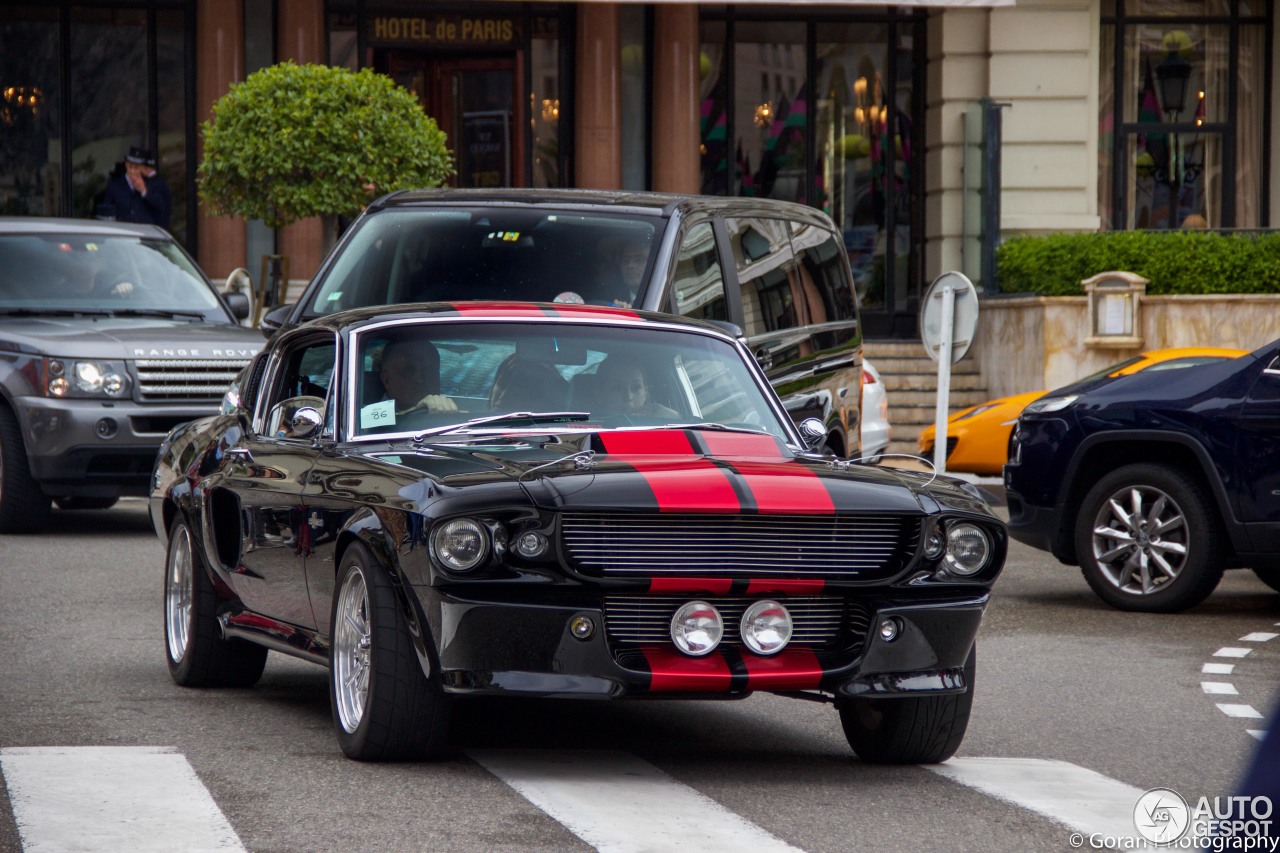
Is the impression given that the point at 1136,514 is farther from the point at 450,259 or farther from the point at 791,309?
the point at 450,259

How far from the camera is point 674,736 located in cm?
704

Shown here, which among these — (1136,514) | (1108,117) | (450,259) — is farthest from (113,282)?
(1108,117)

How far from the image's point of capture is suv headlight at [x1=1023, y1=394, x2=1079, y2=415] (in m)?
11.6

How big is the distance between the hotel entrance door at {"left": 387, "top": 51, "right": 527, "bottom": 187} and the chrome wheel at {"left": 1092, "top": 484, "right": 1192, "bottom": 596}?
607 inches

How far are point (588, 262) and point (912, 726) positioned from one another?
4.55 metres

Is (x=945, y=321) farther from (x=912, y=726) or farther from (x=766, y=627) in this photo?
(x=766, y=627)

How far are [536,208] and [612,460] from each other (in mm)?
4695

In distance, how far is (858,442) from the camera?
12.5 meters

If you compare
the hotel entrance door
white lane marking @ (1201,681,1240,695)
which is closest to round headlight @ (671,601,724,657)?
white lane marking @ (1201,681,1240,695)

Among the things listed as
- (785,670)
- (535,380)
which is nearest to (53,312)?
(535,380)

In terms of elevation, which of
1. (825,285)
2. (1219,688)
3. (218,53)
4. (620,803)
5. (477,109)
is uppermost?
(218,53)

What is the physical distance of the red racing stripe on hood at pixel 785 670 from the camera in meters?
5.84

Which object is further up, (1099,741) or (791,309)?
(791,309)

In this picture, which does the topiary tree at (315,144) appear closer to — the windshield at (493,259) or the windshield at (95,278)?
the windshield at (95,278)
